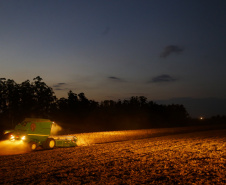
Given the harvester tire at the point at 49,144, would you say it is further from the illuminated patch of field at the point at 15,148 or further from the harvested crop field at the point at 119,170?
the harvested crop field at the point at 119,170

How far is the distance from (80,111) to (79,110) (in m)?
0.40

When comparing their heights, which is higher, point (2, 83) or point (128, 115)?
point (2, 83)

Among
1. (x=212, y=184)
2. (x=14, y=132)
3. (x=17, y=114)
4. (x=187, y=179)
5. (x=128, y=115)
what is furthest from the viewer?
(x=128, y=115)

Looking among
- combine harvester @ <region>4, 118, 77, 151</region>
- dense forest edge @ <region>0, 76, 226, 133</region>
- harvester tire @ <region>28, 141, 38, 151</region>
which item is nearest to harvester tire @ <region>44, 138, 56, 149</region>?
combine harvester @ <region>4, 118, 77, 151</region>

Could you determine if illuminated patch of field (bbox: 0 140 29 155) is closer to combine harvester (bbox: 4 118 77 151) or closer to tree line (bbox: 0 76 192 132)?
combine harvester (bbox: 4 118 77 151)

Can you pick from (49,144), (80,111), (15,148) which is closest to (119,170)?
(49,144)

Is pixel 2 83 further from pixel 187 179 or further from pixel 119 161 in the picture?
pixel 187 179

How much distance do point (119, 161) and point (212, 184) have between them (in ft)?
15.9

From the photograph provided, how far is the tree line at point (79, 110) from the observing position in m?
42.2

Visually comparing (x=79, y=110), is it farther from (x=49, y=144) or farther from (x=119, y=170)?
(x=119, y=170)

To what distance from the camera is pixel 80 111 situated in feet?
198

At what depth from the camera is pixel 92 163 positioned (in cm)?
1137

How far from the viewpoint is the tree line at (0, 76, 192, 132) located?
4221 centimetres

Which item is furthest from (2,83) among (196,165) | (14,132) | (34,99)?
(196,165)
